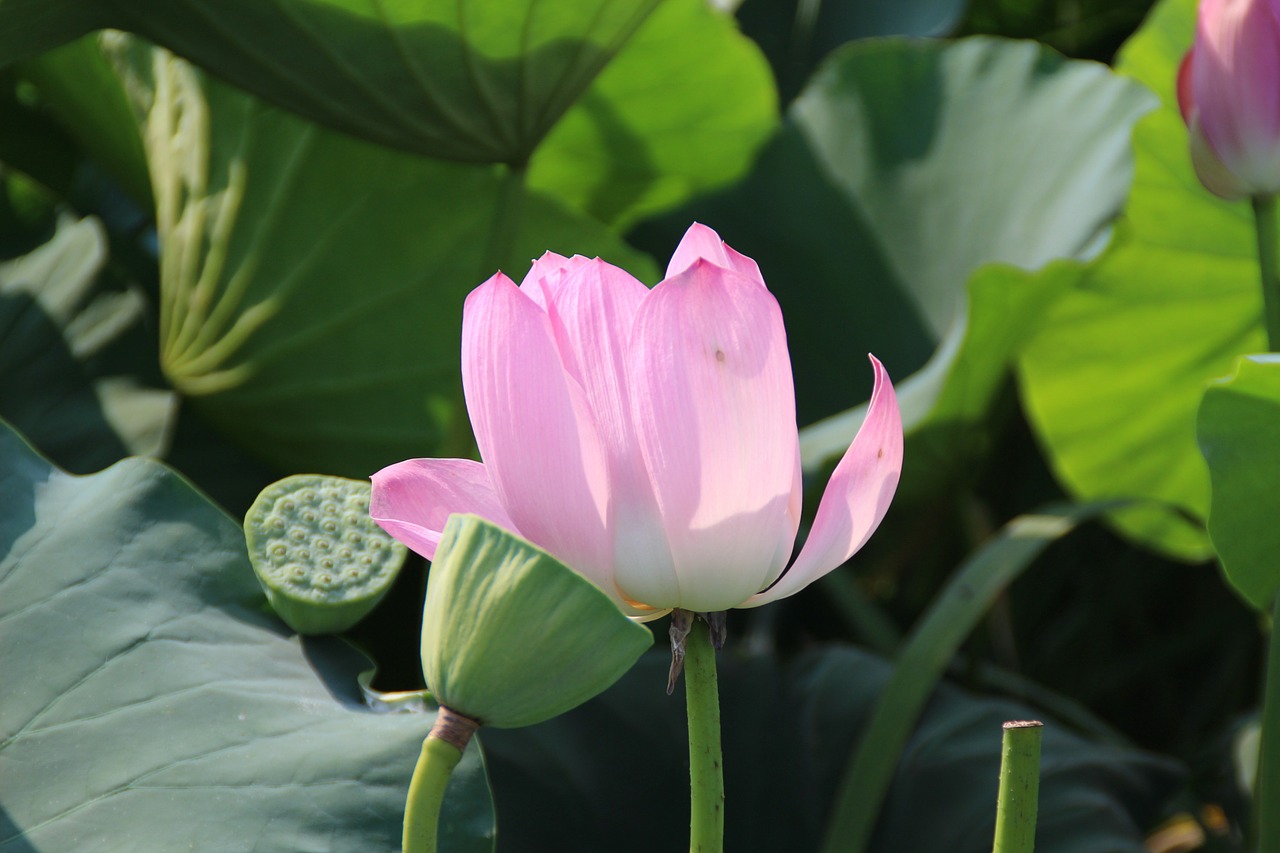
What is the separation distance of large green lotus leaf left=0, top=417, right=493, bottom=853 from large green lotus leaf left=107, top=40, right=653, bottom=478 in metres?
0.26

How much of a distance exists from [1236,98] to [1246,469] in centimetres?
19

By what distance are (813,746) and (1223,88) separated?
17.3 inches

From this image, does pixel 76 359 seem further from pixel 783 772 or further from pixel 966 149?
pixel 966 149

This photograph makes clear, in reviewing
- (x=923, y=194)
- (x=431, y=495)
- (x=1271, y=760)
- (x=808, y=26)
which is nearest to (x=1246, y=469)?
(x=1271, y=760)

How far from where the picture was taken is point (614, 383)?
31 centimetres

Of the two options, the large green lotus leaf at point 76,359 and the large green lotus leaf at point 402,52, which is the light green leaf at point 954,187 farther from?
the large green lotus leaf at point 76,359

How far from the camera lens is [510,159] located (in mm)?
676

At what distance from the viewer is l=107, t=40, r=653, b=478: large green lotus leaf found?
75 centimetres

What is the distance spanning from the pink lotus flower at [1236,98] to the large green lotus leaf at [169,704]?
454 millimetres

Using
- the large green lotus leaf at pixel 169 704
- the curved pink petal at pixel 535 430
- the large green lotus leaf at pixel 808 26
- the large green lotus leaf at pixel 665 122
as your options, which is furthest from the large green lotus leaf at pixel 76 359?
the large green lotus leaf at pixel 808 26

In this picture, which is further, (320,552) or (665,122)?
(665,122)

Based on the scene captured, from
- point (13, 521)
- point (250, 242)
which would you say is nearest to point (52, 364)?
point (250, 242)

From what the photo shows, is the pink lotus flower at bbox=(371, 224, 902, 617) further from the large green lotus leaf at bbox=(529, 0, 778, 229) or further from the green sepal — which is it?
the large green lotus leaf at bbox=(529, 0, 778, 229)

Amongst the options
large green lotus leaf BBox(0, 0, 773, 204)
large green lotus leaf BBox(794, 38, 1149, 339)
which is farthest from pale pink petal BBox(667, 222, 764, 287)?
large green lotus leaf BBox(794, 38, 1149, 339)
